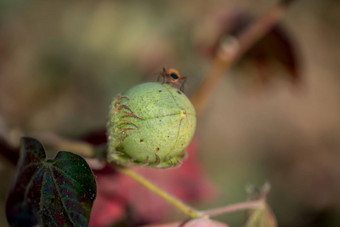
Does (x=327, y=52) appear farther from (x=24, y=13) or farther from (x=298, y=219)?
(x=24, y=13)

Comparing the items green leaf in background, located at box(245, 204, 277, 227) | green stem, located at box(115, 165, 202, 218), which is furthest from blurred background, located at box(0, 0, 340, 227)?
green stem, located at box(115, 165, 202, 218)

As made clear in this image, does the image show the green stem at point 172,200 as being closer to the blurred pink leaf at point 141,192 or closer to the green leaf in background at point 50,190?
the green leaf in background at point 50,190

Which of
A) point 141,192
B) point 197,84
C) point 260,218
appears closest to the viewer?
point 260,218

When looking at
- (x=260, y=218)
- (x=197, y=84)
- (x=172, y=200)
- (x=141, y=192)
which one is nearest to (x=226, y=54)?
(x=141, y=192)

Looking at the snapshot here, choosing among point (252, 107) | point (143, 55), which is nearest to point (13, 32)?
point (143, 55)

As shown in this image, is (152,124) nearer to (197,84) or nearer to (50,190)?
(50,190)
